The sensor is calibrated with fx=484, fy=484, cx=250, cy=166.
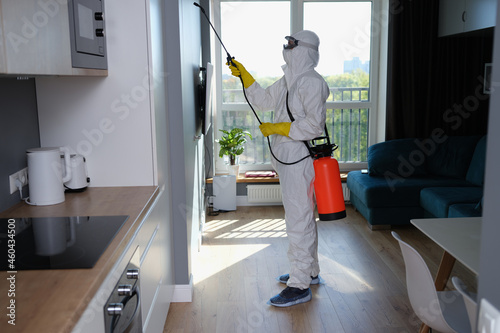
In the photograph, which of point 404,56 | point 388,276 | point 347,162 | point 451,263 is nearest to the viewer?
point 451,263

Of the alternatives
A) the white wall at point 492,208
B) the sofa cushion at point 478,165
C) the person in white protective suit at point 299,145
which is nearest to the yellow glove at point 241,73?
the person in white protective suit at point 299,145

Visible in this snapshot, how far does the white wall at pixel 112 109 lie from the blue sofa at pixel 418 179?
272 cm

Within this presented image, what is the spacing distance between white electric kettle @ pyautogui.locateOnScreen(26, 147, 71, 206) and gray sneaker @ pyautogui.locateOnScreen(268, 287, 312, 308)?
1635mm

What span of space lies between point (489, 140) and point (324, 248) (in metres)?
3.36

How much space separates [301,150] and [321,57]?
2.62m

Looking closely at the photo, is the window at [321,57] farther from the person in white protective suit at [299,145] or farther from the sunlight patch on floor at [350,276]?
the person in white protective suit at [299,145]

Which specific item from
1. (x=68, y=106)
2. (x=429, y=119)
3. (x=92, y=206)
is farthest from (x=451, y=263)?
(x=429, y=119)

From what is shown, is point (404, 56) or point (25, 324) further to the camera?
point (404, 56)

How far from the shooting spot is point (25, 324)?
3.45 ft

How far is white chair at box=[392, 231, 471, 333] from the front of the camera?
1.93 meters

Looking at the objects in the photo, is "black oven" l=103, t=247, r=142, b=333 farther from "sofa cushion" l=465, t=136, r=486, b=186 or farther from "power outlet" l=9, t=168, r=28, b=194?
"sofa cushion" l=465, t=136, r=486, b=186

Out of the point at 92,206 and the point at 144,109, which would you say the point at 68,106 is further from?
the point at 92,206

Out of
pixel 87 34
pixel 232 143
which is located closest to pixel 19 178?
pixel 87 34

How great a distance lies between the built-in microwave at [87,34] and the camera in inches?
70.4
